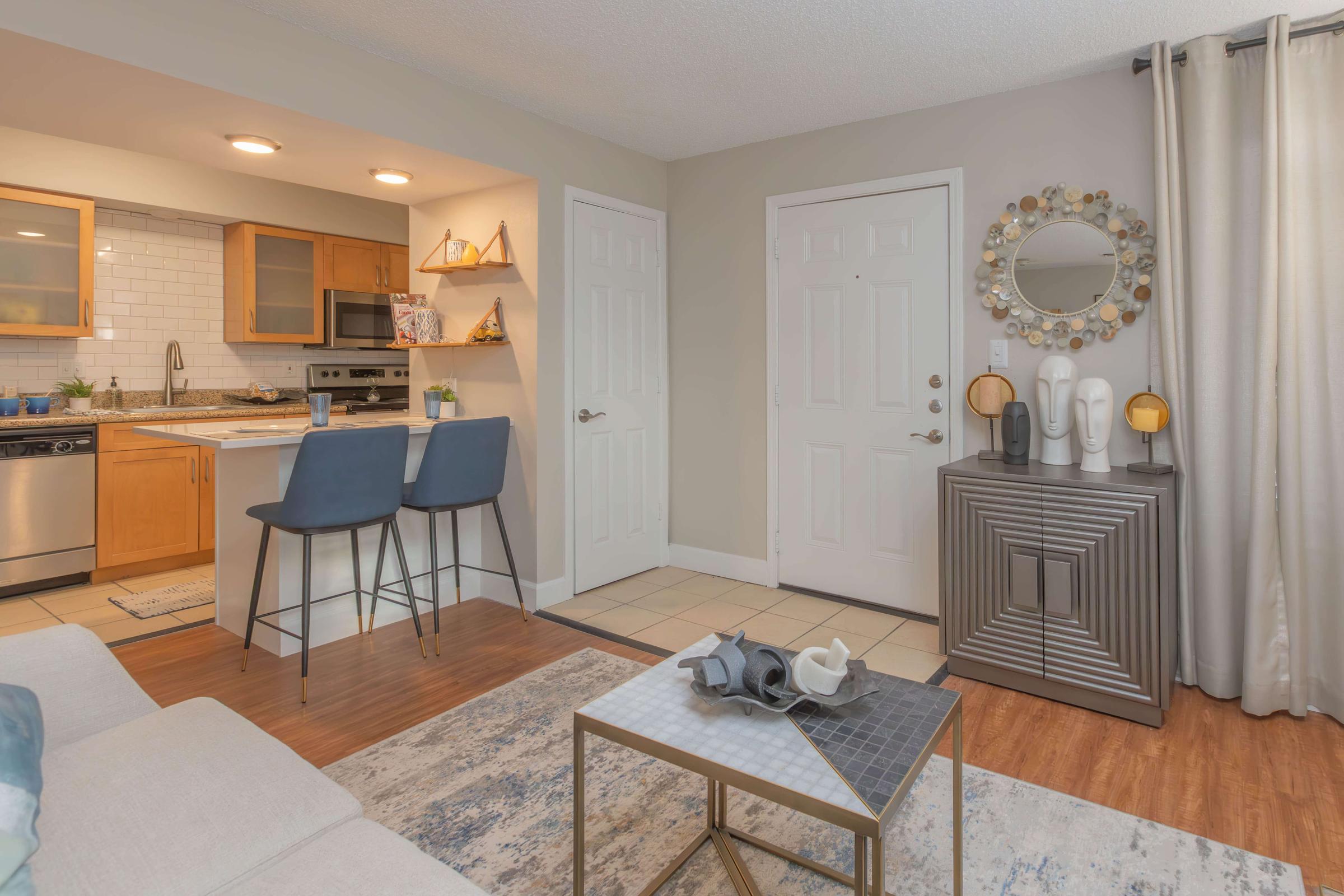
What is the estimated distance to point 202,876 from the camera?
106cm

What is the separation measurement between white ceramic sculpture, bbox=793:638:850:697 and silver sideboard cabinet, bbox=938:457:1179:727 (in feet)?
4.95

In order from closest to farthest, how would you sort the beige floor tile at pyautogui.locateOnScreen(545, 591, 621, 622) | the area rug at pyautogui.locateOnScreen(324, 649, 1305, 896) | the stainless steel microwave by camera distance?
1. the area rug at pyautogui.locateOnScreen(324, 649, 1305, 896)
2. the beige floor tile at pyautogui.locateOnScreen(545, 591, 621, 622)
3. the stainless steel microwave

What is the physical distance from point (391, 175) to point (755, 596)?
278 cm

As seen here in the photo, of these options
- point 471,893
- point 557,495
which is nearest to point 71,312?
point 557,495

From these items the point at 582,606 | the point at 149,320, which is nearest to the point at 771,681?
the point at 582,606

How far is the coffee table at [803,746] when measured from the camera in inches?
48.3

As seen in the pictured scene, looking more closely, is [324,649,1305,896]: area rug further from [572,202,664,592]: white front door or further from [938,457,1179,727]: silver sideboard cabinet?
[572,202,664,592]: white front door

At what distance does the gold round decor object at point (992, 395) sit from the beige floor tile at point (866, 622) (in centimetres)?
107

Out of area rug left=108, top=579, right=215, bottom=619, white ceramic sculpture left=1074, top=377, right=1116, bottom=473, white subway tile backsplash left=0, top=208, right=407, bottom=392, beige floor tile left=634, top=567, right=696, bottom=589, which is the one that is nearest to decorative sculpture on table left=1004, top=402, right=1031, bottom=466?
white ceramic sculpture left=1074, top=377, right=1116, bottom=473

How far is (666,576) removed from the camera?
4.36 meters

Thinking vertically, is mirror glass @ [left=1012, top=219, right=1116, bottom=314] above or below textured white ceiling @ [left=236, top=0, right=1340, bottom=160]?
below

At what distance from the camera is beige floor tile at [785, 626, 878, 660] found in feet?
10.6

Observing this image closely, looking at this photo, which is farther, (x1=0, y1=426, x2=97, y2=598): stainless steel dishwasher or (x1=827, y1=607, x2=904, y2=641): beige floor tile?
(x1=0, y1=426, x2=97, y2=598): stainless steel dishwasher

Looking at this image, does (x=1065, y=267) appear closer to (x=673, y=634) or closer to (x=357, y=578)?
(x=673, y=634)
